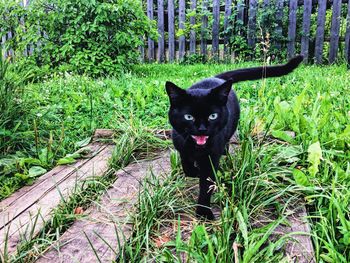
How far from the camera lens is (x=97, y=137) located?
10.4 feet

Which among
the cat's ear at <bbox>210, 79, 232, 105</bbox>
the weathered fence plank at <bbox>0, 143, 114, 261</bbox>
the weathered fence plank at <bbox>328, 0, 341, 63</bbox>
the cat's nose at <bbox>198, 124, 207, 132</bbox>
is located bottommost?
the weathered fence plank at <bbox>0, 143, 114, 261</bbox>

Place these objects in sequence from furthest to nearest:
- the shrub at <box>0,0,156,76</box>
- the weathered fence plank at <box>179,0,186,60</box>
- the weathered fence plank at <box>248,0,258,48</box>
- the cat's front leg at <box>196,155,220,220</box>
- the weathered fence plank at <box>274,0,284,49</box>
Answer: the weathered fence plank at <box>179,0,186,60</box>, the weathered fence plank at <box>248,0,258,48</box>, the weathered fence plank at <box>274,0,284,49</box>, the shrub at <box>0,0,156,76</box>, the cat's front leg at <box>196,155,220,220</box>

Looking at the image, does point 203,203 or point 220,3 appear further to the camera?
point 220,3

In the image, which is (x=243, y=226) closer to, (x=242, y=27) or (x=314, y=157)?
(x=314, y=157)

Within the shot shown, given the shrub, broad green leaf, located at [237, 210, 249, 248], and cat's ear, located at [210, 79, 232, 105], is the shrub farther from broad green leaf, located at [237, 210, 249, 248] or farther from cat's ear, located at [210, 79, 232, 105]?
broad green leaf, located at [237, 210, 249, 248]

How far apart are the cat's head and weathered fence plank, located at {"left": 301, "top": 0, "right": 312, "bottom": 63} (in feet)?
20.1

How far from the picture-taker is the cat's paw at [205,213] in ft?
5.99

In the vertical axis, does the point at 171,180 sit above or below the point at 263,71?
below

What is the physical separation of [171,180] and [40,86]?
3035 mm

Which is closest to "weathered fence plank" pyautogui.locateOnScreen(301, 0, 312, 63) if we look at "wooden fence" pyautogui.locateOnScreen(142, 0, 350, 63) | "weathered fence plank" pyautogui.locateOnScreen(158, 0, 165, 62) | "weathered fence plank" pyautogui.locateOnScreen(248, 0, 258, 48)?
"wooden fence" pyautogui.locateOnScreen(142, 0, 350, 63)

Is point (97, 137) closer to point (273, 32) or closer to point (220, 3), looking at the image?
point (273, 32)

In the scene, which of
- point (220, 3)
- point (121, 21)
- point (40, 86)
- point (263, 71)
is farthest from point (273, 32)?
point (263, 71)

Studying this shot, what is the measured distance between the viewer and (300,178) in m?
2.00

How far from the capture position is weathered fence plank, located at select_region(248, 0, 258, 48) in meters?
7.87
